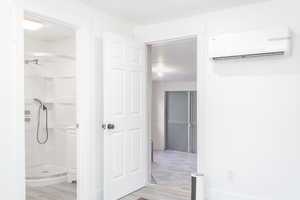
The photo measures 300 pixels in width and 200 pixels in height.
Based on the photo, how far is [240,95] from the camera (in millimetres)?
2625

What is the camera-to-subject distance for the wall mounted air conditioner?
7.53 ft

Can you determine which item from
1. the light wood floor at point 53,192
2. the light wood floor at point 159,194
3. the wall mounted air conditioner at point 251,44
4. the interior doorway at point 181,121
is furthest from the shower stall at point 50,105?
the interior doorway at point 181,121

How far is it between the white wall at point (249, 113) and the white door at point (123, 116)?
0.79 meters

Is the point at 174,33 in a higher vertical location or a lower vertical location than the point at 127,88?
higher

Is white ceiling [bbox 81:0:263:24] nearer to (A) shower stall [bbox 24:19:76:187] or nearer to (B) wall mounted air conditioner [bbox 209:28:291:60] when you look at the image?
(B) wall mounted air conditioner [bbox 209:28:291:60]

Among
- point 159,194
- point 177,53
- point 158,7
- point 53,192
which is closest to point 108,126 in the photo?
point 159,194

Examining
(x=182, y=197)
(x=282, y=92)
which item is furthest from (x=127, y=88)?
(x=282, y=92)

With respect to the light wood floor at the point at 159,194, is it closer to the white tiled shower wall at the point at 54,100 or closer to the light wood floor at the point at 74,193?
the light wood floor at the point at 74,193

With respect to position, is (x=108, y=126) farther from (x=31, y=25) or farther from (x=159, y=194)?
(x=31, y=25)

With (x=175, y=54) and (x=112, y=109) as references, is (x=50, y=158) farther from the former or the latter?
(x=175, y=54)

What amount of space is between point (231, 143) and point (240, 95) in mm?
567

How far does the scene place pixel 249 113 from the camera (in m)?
2.58

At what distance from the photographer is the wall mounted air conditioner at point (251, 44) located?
2295 mm

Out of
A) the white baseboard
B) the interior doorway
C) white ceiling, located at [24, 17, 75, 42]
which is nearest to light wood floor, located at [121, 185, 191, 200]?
the white baseboard
